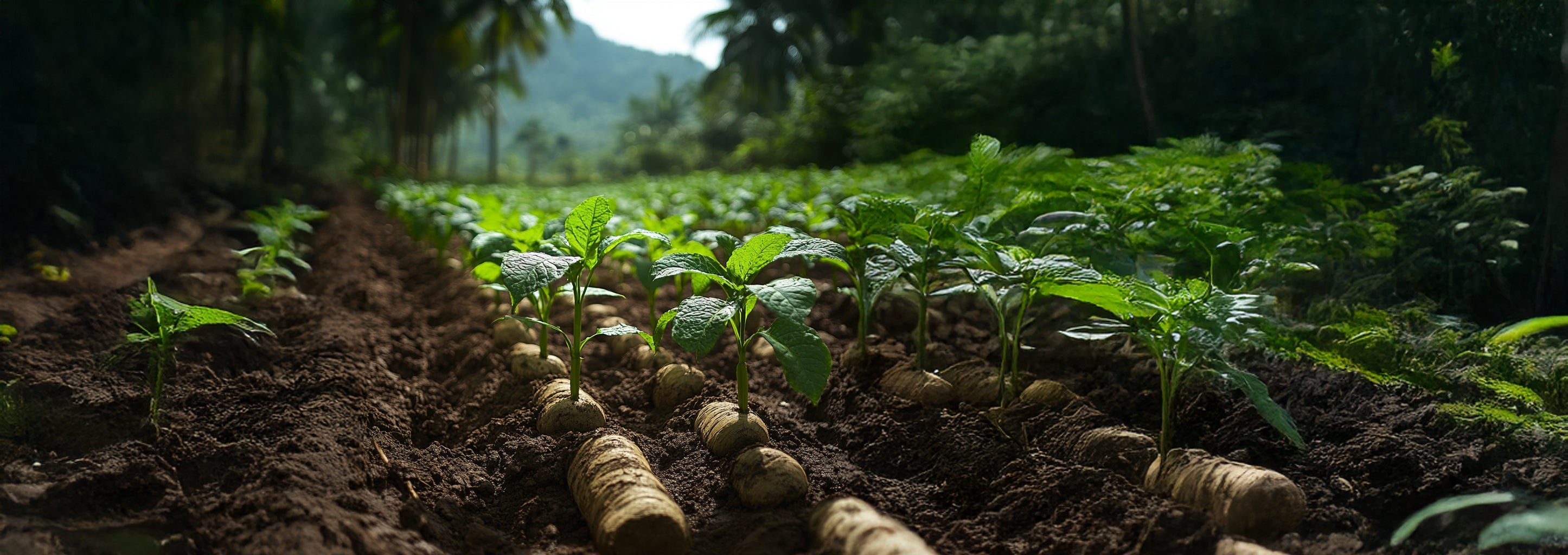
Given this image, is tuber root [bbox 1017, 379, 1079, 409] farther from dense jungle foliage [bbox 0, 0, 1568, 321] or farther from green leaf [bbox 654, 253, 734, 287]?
dense jungle foliage [bbox 0, 0, 1568, 321]

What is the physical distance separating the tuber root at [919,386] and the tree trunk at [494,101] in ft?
74.8

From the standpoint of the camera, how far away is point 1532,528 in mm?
1200

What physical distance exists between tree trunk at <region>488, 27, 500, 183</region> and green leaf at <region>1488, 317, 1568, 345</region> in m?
23.8

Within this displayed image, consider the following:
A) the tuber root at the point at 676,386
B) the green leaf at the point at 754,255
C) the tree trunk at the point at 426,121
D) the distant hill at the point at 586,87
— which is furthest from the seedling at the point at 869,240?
the distant hill at the point at 586,87

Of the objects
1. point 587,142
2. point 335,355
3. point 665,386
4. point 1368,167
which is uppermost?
point 1368,167

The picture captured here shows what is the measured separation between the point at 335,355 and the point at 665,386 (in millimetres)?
1352

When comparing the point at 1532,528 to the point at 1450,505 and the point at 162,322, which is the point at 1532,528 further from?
the point at 162,322

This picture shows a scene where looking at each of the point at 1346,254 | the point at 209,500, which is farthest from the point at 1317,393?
the point at 209,500

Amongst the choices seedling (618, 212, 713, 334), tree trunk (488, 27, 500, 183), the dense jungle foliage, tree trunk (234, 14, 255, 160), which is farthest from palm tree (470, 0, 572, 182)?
seedling (618, 212, 713, 334)

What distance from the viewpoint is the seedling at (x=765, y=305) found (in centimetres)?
180

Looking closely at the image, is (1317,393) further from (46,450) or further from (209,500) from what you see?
(46,450)

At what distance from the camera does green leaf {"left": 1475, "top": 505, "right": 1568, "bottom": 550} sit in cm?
113

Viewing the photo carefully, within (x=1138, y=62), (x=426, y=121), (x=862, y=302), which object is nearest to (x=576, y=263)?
(x=862, y=302)

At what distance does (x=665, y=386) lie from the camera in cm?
251
